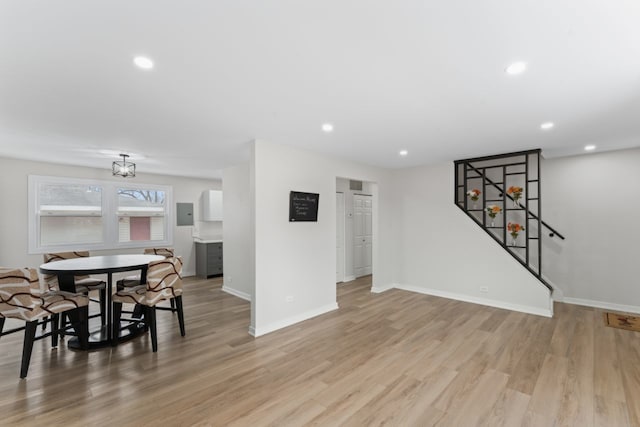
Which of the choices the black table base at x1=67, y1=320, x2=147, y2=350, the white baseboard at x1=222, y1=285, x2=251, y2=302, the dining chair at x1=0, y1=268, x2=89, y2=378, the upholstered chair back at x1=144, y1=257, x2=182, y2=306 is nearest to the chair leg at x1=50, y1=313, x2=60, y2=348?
the black table base at x1=67, y1=320, x2=147, y2=350

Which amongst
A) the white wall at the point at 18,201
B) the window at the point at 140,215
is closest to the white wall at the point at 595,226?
the window at the point at 140,215

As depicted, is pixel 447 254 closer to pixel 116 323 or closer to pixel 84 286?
pixel 116 323

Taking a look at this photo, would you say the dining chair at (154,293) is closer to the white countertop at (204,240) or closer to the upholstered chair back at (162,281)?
the upholstered chair back at (162,281)

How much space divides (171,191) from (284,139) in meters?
4.31

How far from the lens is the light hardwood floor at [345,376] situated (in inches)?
82.1

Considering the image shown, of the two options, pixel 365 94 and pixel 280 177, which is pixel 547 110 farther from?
pixel 280 177

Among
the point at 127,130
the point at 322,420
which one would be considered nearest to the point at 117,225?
the point at 127,130

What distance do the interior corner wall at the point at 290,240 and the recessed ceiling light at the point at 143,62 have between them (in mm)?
1721

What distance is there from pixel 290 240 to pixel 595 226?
4865 millimetres

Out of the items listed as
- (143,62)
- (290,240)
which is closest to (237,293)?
(290,240)

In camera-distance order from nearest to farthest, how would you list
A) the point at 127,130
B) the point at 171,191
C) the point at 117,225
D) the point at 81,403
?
the point at 81,403, the point at 127,130, the point at 117,225, the point at 171,191

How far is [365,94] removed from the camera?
7.70 ft

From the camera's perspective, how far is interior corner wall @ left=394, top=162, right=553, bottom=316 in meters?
4.42

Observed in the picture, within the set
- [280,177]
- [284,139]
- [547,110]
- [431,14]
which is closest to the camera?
[431,14]
